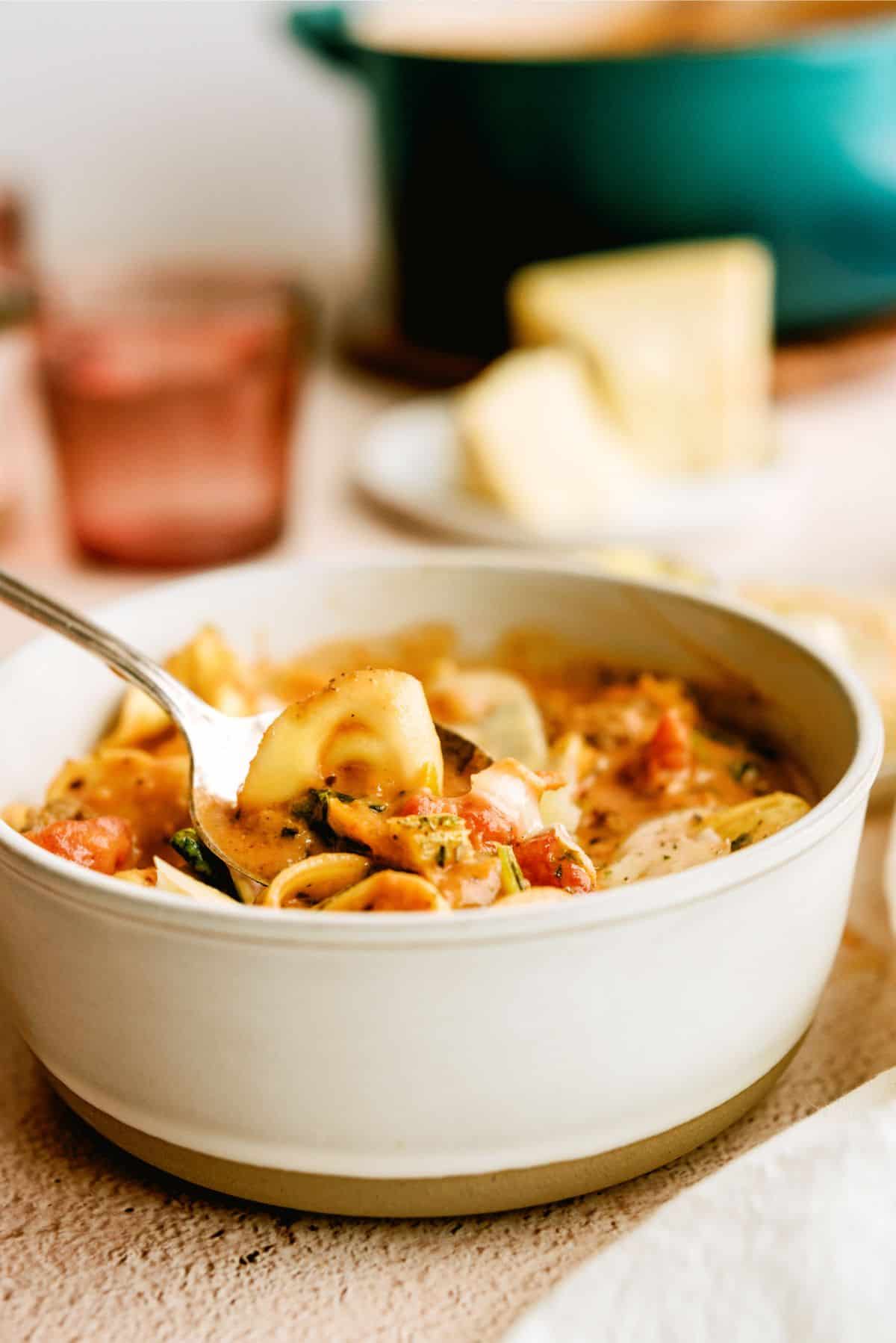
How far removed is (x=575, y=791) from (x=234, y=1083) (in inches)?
14.3

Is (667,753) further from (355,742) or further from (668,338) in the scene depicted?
(668,338)

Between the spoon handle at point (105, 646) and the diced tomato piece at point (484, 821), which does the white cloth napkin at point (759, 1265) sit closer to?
the diced tomato piece at point (484, 821)

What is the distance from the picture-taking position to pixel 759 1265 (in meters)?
0.65

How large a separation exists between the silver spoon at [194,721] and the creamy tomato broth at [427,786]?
0.03 ft

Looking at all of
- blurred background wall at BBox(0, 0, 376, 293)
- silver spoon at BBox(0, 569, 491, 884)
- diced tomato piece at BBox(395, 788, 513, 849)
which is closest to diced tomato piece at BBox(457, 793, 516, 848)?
diced tomato piece at BBox(395, 788, 513, 849)

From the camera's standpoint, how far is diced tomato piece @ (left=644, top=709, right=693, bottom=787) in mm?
985

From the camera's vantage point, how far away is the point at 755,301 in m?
1.89

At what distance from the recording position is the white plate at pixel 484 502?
1.62 m

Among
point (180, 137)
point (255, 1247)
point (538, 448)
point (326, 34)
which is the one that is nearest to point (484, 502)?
point (538, 448)

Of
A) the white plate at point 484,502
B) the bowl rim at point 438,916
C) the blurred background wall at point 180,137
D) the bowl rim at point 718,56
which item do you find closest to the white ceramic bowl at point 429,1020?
the bowl rim at point 438,916

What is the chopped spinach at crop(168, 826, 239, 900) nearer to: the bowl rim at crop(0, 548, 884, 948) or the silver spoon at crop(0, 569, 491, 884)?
the silver spoon at crop(0, 569, 491, 884)

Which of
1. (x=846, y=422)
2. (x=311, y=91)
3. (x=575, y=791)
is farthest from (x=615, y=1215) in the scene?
(x=311, y=91)

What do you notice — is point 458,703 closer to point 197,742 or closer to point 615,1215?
point 197,742

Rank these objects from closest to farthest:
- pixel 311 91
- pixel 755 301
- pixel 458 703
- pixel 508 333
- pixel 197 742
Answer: pixel 197 742
pixel 458 703
pixel 755 301
pixel 508 333
pixel 311 91
